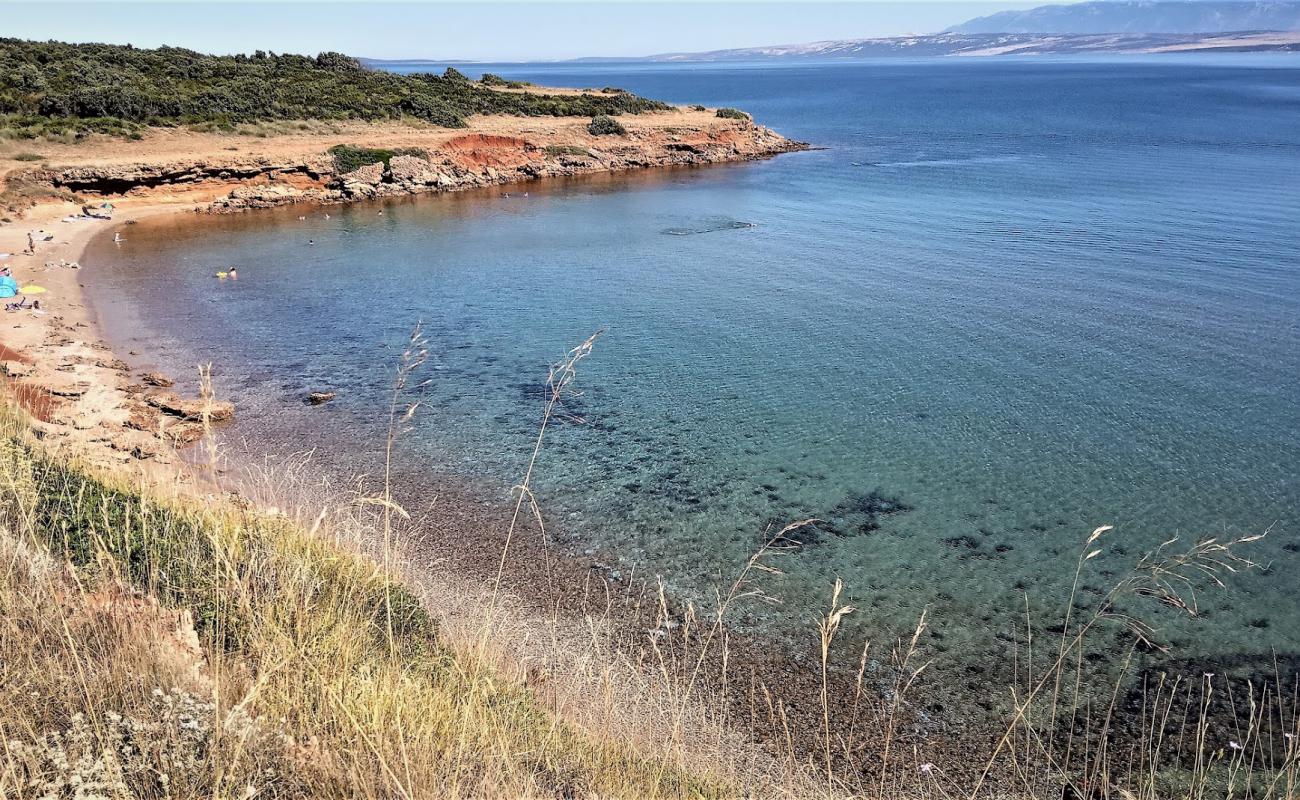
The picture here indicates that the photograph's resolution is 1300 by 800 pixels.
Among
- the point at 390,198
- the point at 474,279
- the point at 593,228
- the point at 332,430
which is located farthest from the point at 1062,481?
the point at 390,198

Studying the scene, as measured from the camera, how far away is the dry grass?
3.41 meters

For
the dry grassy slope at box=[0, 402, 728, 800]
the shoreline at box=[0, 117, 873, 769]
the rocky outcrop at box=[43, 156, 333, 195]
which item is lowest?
the shoreline at box=[0, 117, 873, 769]

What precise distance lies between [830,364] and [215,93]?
4434 cm

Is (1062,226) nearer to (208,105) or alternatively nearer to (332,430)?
(332,430)

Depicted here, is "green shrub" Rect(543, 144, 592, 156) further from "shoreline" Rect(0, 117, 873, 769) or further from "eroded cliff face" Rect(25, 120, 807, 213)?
"shoreline" Rect(0, 117, 873, 769)

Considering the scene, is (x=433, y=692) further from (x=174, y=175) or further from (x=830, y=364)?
(x=174, y=175)

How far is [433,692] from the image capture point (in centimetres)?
465

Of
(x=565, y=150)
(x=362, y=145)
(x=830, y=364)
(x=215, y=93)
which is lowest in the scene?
(x=830, y=364)

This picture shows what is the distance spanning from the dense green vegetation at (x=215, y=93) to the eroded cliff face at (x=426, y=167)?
4.99m

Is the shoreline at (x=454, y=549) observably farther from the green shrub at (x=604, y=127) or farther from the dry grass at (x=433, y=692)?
the green shrub at (x=604, y=127)

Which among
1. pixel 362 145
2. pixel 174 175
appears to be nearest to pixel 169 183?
pixel 174 175

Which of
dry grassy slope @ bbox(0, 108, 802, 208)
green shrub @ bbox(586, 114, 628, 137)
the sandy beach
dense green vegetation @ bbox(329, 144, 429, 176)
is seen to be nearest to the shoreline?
the sandy beach

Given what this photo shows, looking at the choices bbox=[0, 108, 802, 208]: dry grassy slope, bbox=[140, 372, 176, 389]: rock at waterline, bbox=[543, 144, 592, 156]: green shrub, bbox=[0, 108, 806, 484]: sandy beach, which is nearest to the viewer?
bbox=[0, 108, 806, 484]: sandy beach

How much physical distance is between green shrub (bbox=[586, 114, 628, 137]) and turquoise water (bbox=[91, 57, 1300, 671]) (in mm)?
16028
